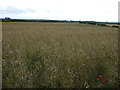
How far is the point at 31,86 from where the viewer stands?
7.52ft

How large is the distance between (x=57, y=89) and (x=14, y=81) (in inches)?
44.8

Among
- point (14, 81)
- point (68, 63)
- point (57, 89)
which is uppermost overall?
point (68, 63)

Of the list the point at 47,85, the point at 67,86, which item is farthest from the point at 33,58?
the point at 67,86

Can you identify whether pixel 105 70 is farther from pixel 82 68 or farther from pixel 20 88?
pixel 20 88

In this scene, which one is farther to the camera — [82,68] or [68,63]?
[68,63]

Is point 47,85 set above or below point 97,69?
below

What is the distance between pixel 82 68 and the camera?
9.99 feet

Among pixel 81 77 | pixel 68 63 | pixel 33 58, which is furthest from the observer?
pixel 33 58

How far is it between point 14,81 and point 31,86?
52cm

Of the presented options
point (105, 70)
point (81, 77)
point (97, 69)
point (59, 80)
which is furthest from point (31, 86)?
point (105, 70)

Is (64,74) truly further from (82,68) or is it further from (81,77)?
(82,68)

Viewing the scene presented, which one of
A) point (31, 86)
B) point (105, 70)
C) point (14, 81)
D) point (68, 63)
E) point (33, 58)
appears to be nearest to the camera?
point (31, 86)

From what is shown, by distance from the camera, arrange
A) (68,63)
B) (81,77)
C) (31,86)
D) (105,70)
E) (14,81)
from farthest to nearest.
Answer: (68,63) → (105,70) → (81,77) → (14,81) → (31,86)

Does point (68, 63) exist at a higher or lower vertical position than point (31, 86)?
higher
